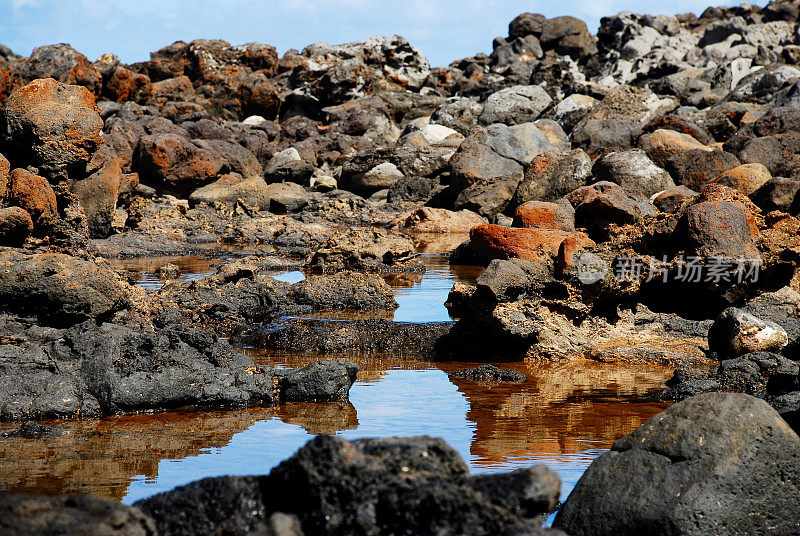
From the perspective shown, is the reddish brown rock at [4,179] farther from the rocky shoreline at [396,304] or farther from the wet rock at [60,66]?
the wet rock at [60,66]

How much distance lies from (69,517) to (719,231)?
690 centimetres

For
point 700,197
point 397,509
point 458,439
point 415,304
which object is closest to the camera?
point 397,509

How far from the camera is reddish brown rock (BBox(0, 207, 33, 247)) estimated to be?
7.04m

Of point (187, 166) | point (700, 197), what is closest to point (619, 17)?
point (187, 166)

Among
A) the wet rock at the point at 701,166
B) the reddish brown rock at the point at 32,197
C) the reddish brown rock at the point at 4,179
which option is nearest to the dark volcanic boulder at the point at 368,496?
the reddish brown rock at the point at 4,179

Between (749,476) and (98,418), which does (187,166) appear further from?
(749,476)

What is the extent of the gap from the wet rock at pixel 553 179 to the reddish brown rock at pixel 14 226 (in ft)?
44.7

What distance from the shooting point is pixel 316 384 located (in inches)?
238

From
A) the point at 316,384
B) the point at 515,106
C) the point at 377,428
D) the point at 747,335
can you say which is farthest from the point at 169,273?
the point at 515,106

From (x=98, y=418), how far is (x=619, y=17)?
53099 mm

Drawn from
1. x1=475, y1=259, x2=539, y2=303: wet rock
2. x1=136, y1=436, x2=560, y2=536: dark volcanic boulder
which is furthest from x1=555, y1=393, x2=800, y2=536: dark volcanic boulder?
x1=475, y1=259, x2=539, y2=303: wet rock

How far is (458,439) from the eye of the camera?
17.3ft

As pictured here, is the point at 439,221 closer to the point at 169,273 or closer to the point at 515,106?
the point at 169,273

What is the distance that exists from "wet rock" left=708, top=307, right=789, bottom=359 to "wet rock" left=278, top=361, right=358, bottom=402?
335cm
